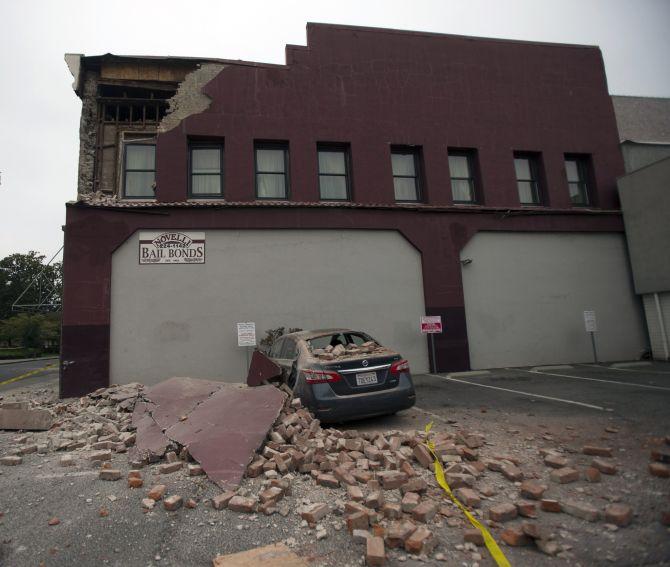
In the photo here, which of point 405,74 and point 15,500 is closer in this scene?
point 15,500

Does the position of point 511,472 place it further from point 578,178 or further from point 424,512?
point 578,178

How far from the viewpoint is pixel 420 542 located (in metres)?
2.96

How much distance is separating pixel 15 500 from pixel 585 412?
25.6 ft

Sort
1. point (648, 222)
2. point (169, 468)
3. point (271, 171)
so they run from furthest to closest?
point (648, 222) → point (271, 171) → point (169, 468)

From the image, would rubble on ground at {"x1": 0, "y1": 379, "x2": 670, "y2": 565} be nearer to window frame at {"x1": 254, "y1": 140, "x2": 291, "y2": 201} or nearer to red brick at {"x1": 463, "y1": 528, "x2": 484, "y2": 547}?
red brick at {"x1": 463, "y1": 528, "x2": 484, "y2": 547}

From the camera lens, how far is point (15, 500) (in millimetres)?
4062

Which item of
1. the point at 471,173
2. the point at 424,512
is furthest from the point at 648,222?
the point at 424,512

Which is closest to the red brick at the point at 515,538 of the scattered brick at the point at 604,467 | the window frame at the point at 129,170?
the scattered brick at the point at 604,467

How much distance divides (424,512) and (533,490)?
1.10 metres

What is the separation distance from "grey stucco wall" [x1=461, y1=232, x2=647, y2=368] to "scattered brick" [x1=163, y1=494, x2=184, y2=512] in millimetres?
10652

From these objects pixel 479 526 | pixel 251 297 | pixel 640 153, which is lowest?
pixel 479 526

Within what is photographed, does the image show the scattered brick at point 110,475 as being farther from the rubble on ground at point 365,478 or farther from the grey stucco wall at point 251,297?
the grey stucco wall at point 251,297

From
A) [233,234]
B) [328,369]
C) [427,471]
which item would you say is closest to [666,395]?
[427,471]

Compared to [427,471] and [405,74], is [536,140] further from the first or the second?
[427,471]
